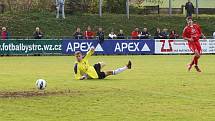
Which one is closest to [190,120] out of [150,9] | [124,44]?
[124,44]

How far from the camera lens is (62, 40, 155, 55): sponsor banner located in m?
44.2

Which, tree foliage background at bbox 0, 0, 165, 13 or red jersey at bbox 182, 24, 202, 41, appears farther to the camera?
tree foliage background at bbox 0, 0, 165, 13

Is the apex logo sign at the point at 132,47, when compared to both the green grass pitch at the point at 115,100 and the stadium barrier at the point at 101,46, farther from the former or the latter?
the green grass pitch at the point at 115,100

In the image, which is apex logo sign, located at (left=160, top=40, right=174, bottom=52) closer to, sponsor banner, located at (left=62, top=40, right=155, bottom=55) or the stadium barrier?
the stadium barrier

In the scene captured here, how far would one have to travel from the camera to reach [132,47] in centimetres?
4550

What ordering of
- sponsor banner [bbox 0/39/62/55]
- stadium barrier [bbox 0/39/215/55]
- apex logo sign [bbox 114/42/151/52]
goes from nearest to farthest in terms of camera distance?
1. sponsor banner [bbox 0/39/62/55]
2. stadium barrier [bbox 0/39/215/55]
3. apex logo sign [bbox 114/42/151/52]

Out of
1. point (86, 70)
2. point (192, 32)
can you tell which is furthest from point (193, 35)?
point (86, 70)

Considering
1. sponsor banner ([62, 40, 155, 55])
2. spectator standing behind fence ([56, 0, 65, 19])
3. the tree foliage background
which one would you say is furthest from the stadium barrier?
the tree foliage background

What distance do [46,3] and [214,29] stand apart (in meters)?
15.6

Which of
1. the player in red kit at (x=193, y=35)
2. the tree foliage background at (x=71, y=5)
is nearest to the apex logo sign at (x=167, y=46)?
the tree foliage background at (x=71, y=5)

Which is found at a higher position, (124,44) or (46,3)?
(46,3)

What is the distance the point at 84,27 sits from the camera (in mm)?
52625

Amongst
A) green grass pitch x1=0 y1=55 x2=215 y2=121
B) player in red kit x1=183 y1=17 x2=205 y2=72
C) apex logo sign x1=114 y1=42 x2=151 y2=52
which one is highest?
player in red kit x1=183 y1=17 x2=205 y2=72

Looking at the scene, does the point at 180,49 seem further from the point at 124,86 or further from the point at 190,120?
the point at 190,120
